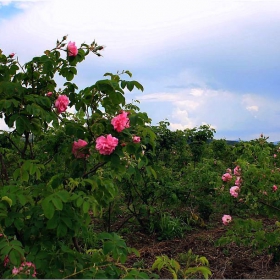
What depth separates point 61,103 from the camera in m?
2.96

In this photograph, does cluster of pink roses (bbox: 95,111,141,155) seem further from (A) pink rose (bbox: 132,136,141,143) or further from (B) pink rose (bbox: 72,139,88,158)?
(B) pink rose (bbox: 72,139,88,158)

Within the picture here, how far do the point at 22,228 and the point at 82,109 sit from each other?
968 millimetres

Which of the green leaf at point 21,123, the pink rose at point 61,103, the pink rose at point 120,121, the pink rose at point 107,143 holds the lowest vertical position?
the pink rose at point 107,143

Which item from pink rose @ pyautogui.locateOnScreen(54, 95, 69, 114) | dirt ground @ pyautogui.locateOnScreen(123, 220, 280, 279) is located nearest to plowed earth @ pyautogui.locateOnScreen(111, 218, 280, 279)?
dirt ground @ pyautogui.locateOnScreen(123, 220, 280, 279)

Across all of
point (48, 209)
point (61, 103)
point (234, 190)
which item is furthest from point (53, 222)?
point (234, 190)

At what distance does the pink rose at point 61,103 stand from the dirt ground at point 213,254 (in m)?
1.95

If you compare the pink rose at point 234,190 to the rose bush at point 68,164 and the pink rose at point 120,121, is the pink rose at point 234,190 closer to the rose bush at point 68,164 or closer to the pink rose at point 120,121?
the rose bush at point 68,164

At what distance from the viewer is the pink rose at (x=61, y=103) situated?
2.95m

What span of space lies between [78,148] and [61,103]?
16.9 inches

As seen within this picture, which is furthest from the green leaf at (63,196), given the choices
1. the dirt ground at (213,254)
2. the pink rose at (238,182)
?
the pink rose at (238,182)

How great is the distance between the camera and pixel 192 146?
780cm

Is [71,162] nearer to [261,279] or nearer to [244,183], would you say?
[244,183]

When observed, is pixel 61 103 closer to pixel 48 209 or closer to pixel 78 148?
pixel 78 148

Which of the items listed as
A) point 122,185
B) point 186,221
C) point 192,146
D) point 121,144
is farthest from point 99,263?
point 192,146
